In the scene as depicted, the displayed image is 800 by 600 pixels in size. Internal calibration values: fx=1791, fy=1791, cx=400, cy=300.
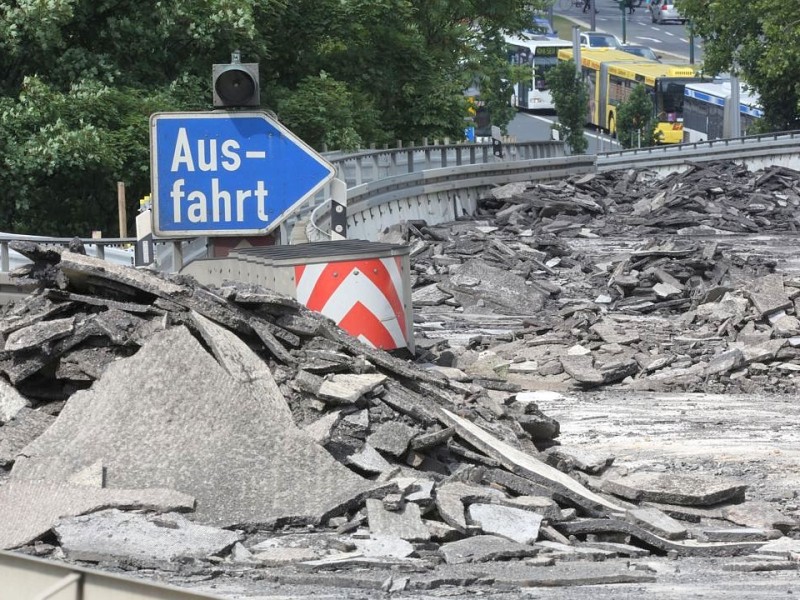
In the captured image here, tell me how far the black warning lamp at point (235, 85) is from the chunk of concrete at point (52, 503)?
293 cm

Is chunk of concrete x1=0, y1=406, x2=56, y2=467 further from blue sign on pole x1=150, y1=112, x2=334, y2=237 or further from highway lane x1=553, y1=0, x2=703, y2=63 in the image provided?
highway lane x1=553, y1=0, x2=703, y2=63

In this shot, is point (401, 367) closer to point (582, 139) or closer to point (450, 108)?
point (450, 108)

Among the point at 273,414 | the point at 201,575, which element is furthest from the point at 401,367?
the point at 201,575

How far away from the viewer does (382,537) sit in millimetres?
7898

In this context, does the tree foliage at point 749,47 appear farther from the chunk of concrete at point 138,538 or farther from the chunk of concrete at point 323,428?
the chunk of concrete at point 138,538

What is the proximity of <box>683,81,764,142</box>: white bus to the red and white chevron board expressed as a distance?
69.5 meters

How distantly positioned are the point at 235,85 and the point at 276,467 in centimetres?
276

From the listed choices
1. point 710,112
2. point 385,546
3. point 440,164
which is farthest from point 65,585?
point 710,112

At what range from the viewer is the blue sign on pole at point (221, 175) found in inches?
411

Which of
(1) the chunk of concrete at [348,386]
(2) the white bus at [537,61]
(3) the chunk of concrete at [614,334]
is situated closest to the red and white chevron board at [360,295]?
(1) the chunk of concrete at [348,386]

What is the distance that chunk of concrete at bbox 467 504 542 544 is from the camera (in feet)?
27.0

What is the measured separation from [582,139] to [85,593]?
83.3 m

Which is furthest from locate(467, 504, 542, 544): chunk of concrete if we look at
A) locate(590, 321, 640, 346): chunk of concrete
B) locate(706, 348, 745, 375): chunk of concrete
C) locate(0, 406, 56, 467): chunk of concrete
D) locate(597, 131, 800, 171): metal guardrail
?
locate(597, 131, 800, 171): metal guardrail

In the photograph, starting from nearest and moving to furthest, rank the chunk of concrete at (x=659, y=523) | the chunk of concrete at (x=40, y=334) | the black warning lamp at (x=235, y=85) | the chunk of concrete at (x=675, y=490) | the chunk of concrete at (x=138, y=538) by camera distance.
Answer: the chunk of concrete at (x=138, y=538)
the chunk of concrete at (x=659, y=523)
the chunk of concrete at (x=40, y=334)
the chunk of concrete at (x=675, y=490)
the black warning lamp at (x=235, y=85)
